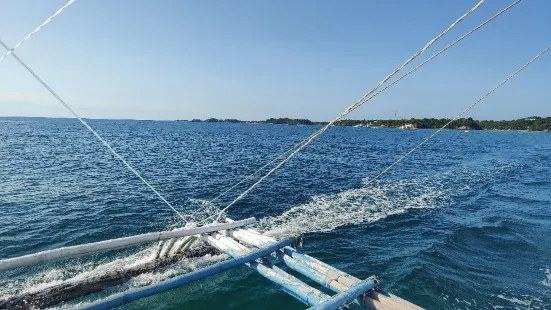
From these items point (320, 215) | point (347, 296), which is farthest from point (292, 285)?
point (320, 215)

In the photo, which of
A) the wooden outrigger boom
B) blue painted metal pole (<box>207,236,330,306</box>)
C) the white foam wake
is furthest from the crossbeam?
the white foam wake

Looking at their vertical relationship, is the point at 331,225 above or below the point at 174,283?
below

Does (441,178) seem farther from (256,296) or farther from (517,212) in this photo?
(256,296)

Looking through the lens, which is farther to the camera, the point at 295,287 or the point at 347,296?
the point at 295,287

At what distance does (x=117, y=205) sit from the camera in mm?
19000

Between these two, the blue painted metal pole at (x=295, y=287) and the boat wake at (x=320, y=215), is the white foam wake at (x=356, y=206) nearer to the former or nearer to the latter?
the boat wake at (x=320, y=215)

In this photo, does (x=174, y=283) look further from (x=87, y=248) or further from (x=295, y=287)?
(x=295, y=287)

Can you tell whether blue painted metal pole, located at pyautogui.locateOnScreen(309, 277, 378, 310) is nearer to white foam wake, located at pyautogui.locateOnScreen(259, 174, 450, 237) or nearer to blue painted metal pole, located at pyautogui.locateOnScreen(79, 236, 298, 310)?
blue painted metal pole, located at pyautogui.locateOnScreen(79, 236, 298, 310)

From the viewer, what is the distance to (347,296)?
19.4 feet

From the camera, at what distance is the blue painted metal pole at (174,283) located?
5.67 meters

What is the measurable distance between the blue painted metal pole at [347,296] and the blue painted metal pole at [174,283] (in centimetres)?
252

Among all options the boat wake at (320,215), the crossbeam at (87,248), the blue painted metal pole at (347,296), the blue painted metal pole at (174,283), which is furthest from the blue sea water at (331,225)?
the blue painted metal pole at (347,296)

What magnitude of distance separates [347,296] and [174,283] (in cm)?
349

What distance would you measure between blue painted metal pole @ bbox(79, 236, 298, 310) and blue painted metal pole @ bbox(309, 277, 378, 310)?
2.52 metres
